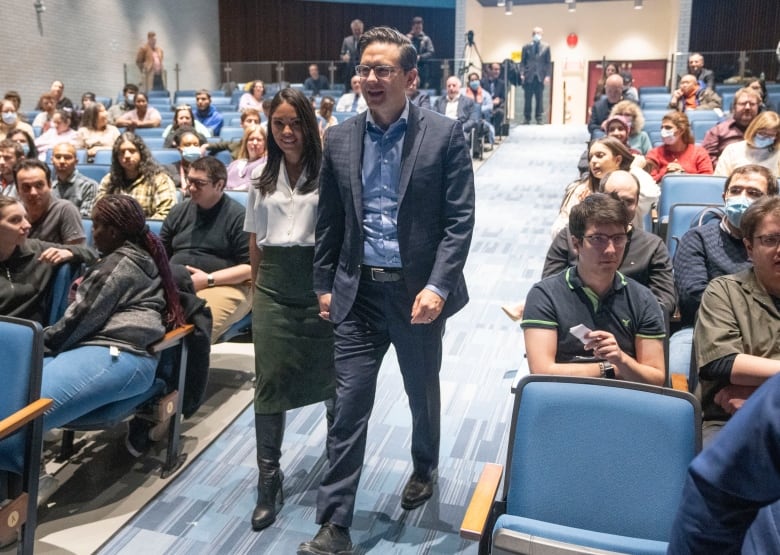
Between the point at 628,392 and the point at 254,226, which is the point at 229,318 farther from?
the point at 628,392

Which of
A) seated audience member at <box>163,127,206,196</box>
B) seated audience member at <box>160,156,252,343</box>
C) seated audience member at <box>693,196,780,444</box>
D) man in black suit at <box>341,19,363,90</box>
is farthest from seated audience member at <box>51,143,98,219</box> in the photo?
man in black suit at <box>341,19,363,90</box>

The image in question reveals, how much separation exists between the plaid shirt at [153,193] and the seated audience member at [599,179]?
2.23m

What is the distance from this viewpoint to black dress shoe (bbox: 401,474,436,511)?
2.50 meters

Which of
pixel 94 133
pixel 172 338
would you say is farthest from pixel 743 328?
pixel 94 133

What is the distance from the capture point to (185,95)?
43.3 feet

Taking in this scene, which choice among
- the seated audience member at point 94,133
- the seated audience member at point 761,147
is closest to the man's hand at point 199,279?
the seated audience member at point 761,147

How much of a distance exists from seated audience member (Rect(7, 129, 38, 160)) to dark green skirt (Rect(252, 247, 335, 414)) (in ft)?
10.2

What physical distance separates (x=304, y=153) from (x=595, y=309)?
1.06 metres

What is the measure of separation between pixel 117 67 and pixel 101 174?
9.65m

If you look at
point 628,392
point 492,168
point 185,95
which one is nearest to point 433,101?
point 492,168

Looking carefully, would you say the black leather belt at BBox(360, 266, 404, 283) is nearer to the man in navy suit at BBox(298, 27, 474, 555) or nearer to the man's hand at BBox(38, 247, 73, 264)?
the man in navy suit at BBox(298, 27, 474, 555)

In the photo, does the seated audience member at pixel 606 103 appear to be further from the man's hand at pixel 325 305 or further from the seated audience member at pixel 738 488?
the seated audience member at pixel 738 488

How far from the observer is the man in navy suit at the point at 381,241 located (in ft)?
6.96

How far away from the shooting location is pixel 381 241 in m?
2.19
